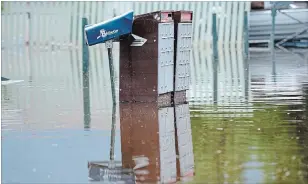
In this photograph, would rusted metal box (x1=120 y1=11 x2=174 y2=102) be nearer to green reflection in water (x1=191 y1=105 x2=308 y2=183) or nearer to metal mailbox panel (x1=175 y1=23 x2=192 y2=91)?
metal mailbox panel (x1=175 y1=23 x2=192 y2=91)

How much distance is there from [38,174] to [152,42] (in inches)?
228

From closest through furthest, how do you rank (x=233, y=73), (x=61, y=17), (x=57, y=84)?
(x=57, y=84)
(x=233, y=73)
(x=61, y=17)

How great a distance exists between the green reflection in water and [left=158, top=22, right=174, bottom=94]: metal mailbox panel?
1734mm

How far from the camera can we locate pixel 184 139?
368 inches

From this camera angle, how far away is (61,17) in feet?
137

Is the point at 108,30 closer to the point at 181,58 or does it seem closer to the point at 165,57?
the point at 165,57

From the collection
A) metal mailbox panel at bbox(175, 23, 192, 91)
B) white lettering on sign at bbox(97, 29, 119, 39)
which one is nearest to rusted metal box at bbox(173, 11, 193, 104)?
metal mailbox panel at bbox(175, 23, 192, 91)

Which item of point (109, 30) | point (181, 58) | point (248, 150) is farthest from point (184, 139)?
point (181, 58)

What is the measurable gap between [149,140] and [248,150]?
1.36 meters

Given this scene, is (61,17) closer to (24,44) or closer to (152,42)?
(24,44)

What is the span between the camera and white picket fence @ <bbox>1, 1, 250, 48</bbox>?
131 ft

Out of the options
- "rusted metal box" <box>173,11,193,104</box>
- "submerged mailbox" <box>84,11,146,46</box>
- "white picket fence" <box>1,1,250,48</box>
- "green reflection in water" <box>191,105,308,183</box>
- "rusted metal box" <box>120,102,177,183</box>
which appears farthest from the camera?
"white picket fence" <box>1,1,250,48</box>

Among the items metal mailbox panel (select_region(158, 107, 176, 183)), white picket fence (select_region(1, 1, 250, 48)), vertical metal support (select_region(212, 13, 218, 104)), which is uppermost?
white picket fence (select_region(1, 1, 250, 48))

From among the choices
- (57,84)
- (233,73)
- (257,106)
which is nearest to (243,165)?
(257,106)
